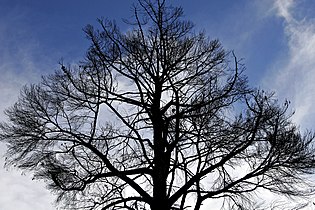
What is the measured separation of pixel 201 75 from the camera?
1045 centimetres

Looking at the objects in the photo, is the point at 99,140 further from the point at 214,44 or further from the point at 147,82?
the point at 214,44

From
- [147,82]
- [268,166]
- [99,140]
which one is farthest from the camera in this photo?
[147,82]

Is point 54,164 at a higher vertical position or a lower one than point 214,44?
lower

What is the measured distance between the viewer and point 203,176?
9.02 metres

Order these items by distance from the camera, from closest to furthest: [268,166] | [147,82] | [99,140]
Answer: [268,166] → [99,140] → [147,82]

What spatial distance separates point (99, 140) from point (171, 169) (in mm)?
1612

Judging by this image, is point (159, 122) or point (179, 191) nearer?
point (179, 191)

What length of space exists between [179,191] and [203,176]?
1.83 feet

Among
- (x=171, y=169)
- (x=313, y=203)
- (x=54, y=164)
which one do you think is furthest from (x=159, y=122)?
(x=313, y=203)

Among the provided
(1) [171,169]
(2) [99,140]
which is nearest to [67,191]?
(2) [99,140]

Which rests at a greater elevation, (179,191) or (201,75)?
(201,75)

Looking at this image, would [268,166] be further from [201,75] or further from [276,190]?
[201,75]

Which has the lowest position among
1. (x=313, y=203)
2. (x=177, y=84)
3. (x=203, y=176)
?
(x=313, y=203)

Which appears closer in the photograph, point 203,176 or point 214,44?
point 203,176
